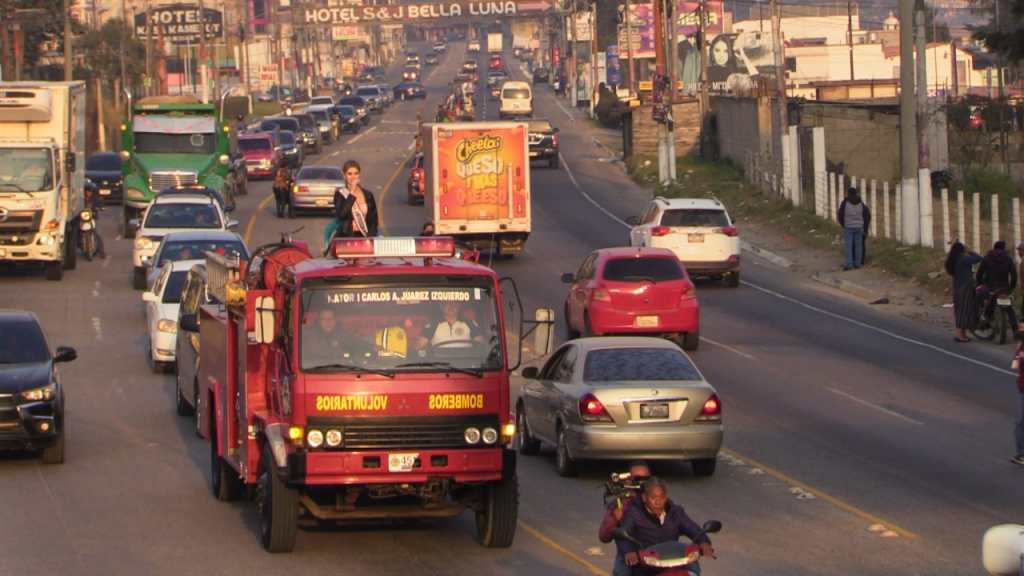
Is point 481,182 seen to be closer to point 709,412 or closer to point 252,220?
point 252,220

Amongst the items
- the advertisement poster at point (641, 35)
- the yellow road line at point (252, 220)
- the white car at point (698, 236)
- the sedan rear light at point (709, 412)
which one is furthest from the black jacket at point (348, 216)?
the advertisement poster at point (641, 35)

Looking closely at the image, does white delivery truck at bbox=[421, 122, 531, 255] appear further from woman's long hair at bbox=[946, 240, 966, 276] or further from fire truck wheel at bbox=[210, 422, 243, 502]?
fire truck wheel at bbox=[210, 422, 243, 502]

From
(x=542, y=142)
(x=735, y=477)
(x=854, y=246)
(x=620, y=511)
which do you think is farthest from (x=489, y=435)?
(x=542, y=142)

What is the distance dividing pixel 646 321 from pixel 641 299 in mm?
348

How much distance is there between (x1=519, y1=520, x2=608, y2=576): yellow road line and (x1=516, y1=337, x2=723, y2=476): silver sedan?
198 centimetres

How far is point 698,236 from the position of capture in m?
35.4

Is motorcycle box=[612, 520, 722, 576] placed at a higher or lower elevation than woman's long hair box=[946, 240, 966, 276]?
lower

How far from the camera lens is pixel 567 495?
655 inches

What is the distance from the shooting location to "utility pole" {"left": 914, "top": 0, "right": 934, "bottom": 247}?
37.8 metres

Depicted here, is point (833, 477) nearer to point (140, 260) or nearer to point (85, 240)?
point (140, 260)

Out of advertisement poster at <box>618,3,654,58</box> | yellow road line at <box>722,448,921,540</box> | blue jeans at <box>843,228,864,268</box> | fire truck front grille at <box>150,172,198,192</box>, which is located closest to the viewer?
yellow road line at <box>722,448,921,540</box>

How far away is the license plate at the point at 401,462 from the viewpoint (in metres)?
13.0

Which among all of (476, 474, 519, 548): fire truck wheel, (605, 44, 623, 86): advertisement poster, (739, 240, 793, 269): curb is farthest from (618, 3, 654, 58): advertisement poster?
(476, 474, 519, 548): fire truck wheel

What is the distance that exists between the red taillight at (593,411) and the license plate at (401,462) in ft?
13.5
